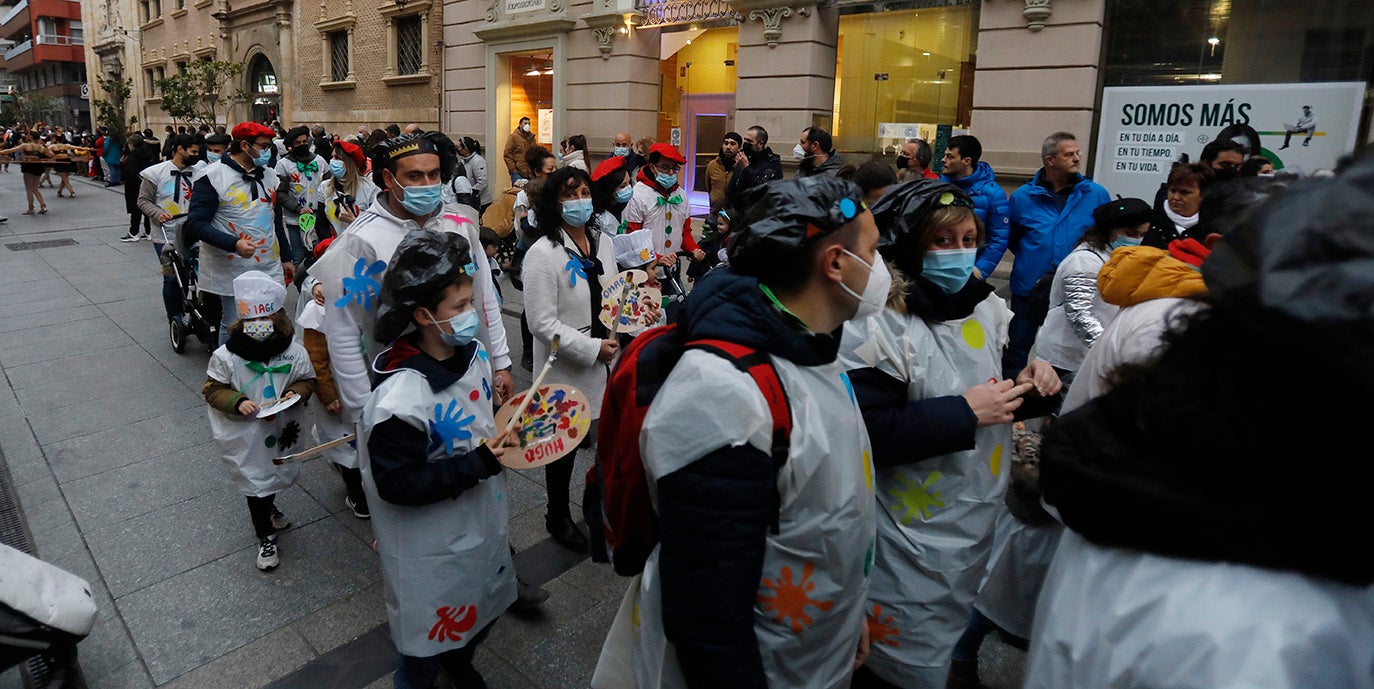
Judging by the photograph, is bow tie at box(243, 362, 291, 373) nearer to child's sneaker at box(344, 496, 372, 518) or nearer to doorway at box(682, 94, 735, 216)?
child's sneaker at box(344, 496, 372, 518)

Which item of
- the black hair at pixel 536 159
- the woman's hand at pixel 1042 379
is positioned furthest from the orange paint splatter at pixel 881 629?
the black hair at pixel 536 159

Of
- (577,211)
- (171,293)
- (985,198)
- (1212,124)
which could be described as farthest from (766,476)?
(1212,124)

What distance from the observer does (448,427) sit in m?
2.65

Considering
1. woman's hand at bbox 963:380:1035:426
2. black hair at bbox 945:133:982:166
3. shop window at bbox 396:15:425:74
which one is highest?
shop window at bbox 396:15:425:74

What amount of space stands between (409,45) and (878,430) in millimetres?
20884

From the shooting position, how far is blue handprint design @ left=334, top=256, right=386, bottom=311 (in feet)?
11.1

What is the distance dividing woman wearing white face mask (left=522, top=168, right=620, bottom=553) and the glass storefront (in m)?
8.67

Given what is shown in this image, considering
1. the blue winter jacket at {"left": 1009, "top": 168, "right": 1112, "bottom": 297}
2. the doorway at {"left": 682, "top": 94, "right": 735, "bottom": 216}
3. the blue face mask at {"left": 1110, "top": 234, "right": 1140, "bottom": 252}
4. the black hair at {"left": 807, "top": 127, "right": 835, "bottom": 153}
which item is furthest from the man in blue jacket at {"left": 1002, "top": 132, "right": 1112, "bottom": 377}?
the doorway at {"left": 682, "top": 94, "right": 735, "bottom": 216}

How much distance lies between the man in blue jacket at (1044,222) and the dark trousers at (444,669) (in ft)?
12.5

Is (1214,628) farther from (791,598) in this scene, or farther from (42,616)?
(42,616)

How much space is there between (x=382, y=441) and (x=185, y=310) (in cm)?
606

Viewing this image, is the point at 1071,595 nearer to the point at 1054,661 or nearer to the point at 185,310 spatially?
the point at 1054,661

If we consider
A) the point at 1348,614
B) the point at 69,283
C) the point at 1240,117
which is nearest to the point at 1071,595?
the point at 1348,614

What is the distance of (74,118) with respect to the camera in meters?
60.3
